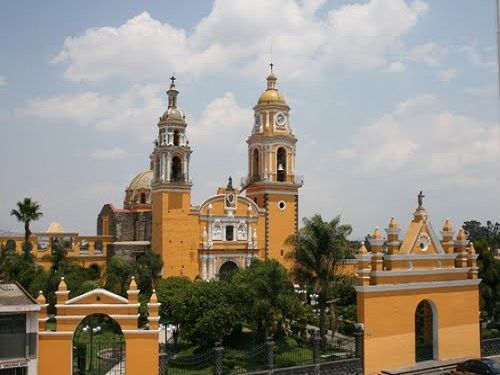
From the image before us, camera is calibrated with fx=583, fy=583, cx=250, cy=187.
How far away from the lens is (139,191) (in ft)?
146

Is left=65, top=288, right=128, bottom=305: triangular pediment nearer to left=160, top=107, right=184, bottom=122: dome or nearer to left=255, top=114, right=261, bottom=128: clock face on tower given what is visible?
left=160, top=107, right=184, bottom=122: dome

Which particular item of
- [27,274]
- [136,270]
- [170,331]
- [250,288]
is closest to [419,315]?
[250,288]

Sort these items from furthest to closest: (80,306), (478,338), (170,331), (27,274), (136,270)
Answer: (136,270), (27,274), (170,331), (478,338), (80,306)

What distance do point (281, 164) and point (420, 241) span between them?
19.9m

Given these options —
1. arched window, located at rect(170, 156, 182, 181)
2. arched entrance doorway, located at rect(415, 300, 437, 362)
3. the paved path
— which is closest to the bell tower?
arched window, located at rect(170, 156, 182, 181)

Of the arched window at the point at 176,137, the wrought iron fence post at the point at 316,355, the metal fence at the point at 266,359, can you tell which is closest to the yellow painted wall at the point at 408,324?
the metal fence at the point at 266,359

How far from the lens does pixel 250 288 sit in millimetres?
20500

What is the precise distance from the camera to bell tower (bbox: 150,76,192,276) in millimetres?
34344

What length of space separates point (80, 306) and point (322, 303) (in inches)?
327

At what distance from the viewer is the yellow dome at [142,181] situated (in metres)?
44.8

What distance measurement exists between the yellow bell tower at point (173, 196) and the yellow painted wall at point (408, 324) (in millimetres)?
18492

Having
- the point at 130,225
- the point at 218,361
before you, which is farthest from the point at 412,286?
the point at 130,225

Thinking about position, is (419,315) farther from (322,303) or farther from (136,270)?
(136,270)

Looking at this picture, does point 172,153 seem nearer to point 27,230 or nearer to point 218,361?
point 27,230
